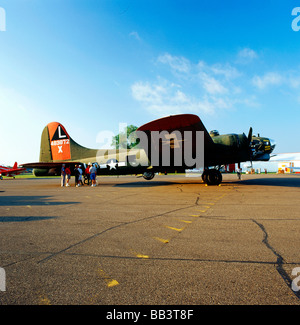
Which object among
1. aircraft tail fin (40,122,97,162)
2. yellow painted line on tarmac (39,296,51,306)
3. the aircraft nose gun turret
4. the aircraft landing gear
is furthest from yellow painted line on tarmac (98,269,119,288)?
aircraft tail fin (40,122,97,162)

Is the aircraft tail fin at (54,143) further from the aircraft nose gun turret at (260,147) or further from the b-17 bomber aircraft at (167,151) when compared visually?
the aircraft nose gun turret at (260,147)

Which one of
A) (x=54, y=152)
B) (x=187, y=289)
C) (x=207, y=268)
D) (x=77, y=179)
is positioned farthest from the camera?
(x=54, y=152)

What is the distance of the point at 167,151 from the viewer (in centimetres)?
1555

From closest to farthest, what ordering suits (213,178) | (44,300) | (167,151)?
1. (44,300)
2. (167,151)
3. (213,178)

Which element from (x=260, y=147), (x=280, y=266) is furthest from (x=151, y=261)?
(x=260, y=147)

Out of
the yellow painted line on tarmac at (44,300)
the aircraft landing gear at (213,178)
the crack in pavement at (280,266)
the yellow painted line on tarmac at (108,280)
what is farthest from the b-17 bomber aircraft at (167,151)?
the yellow painted line on tarmac at (44,300)

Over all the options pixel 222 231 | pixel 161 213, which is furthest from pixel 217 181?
pixel 222 231

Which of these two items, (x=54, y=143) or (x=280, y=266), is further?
(x=54, y=143)

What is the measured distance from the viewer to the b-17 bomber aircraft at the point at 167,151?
1362cm

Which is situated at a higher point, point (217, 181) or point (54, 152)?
point (54, 152)

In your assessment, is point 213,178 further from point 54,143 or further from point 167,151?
point 54,143

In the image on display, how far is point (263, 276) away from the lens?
2492 mm
